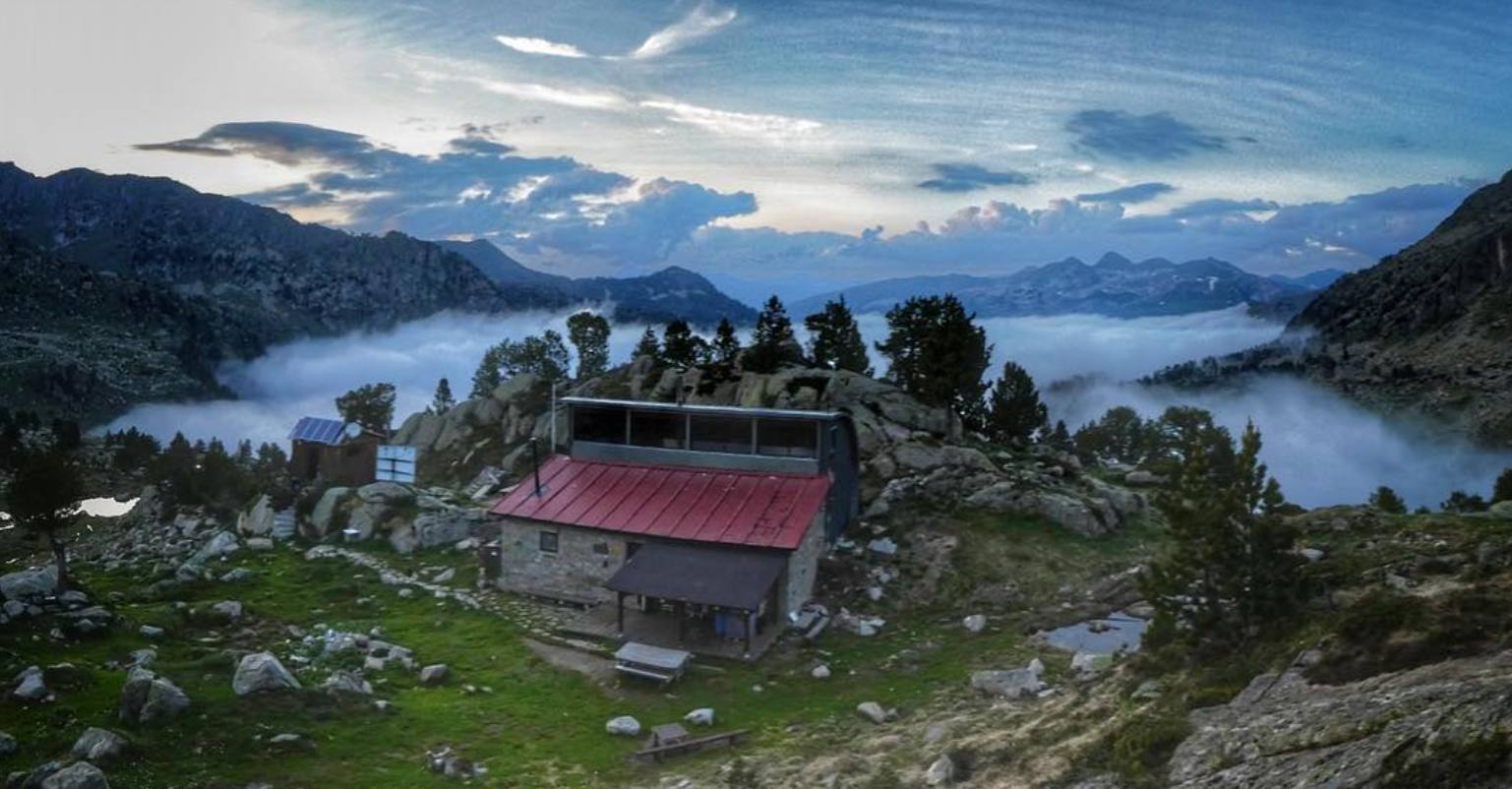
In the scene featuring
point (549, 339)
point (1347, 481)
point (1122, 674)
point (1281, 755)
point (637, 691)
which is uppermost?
point (549, 339)

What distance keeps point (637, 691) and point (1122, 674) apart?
45.3 ft

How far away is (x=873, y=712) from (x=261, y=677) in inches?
663

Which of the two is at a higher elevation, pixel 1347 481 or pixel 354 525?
pixel 354 525

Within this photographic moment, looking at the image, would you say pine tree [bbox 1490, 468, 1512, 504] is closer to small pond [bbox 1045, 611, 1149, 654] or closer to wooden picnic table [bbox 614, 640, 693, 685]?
small pond [bbox 1045, 611, 1149, 654]

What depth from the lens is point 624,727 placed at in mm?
23516

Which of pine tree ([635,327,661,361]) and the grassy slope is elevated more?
pine tree ([635,327,661,361])

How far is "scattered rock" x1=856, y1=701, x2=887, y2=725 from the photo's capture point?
949 inches

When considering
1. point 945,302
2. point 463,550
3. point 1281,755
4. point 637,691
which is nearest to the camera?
point 1281,755

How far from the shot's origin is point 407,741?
22.5m

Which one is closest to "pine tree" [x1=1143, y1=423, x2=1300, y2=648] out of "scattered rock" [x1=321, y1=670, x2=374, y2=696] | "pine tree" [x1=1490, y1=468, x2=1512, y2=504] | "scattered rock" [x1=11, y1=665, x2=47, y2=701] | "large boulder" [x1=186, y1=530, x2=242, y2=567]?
"scattered rock" [x1=321, y1=670, x2=374, y2=696]

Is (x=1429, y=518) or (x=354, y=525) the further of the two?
(x=354, y=525)

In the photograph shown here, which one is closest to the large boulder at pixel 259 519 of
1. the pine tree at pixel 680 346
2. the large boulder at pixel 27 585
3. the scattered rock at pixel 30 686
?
the large boulder at pixel 27 585

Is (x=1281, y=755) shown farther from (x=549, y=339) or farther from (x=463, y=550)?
(x=549, y=339)

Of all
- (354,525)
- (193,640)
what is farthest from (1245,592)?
(354,525)
